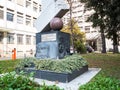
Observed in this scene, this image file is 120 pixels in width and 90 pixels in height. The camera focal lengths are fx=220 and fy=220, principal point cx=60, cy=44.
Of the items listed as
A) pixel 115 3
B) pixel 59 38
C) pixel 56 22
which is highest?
pixel 115 3

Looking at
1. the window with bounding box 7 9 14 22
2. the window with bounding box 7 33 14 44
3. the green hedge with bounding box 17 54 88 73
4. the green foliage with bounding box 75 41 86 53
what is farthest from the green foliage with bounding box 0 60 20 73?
the window with bounding box 7 9 14 22

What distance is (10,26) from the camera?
3503 centimetres

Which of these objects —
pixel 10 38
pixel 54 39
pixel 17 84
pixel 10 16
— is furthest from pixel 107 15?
pixel 10 38

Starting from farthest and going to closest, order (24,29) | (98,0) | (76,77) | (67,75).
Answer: (24,29)
(98,0)
(76,77)
(67,75)

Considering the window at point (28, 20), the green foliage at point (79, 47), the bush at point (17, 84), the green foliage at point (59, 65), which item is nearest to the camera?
the bush at point (17, 84)

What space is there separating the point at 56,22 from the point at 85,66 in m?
2.76

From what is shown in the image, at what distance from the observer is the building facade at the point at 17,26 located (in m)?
33.5

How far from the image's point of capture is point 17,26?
122ft

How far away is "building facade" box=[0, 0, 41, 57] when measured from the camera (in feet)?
110

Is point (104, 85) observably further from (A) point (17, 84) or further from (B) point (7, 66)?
(B) point (7, 66)

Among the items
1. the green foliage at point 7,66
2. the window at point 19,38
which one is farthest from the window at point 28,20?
the green foliage at point 7,66

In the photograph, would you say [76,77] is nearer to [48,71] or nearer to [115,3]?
[48,71]

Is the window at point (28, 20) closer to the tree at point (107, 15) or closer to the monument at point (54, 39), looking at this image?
the tree at point (107, 15)

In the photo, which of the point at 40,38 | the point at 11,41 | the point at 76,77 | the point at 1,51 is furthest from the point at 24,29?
the point at 76,77
